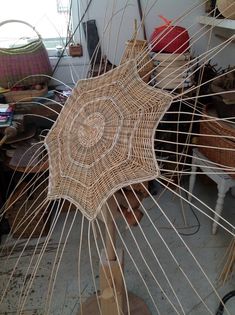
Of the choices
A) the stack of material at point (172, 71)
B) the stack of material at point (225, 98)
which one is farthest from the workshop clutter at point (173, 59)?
the stack of material at point (225, 98)

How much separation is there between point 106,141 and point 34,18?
5.38 feet

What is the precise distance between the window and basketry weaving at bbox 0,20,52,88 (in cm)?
18

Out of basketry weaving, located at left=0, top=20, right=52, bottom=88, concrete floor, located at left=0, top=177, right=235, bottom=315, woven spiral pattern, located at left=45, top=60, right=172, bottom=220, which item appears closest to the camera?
woven spiral pattern, located at left=45, top=60, right=172, bottom=220

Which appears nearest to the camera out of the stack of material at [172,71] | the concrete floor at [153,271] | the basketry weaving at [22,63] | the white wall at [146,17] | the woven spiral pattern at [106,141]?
the woven spiral pattern at [106,141]

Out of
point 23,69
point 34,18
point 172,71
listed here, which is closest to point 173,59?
point 172,71

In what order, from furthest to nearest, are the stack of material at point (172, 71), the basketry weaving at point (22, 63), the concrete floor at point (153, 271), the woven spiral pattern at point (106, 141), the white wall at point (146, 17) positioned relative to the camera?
the white wall at point (146, 17)
the basketry weaving at point (22, 63)
the concrete floor at point (153, 271)
the stack of material at point (172, 71)
the woven spiral pattern at point (106, 141)

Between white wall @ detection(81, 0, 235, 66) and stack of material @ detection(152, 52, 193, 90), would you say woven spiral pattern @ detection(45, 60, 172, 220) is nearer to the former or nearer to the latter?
stack of material @ detection(152, 52, 193, 90)

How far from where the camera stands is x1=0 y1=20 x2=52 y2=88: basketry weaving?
1.68 metres


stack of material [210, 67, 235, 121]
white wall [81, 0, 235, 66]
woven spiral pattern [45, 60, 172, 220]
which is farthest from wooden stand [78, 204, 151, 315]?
white wall [81, 0, 235, 66]

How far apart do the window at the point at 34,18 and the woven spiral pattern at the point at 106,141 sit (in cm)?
Result: 131

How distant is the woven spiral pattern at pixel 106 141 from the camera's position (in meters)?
0.63

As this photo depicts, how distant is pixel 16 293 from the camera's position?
4.70ft

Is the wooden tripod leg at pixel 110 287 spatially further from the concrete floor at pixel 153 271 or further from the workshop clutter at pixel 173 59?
the workshop clutter at pixel 173 59

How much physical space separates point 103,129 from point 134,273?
1074 millimetres
